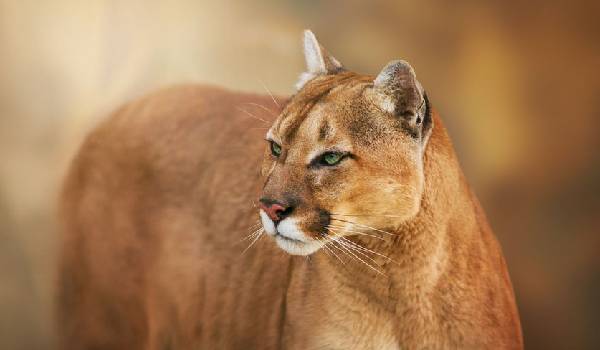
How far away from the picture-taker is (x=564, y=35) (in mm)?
2484

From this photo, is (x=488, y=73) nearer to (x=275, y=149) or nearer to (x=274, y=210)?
(x=275, y=149)

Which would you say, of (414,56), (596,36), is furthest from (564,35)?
(414,56)

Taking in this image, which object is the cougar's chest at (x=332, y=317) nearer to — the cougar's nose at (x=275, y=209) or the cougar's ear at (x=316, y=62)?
the cougar's nose at (x=275, y=209)

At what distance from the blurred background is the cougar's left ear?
642 mm

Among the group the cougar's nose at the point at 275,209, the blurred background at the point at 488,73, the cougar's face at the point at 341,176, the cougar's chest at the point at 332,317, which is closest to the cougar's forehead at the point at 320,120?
the cougar's face at the point at 341,176

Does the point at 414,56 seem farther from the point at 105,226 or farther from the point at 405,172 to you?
the point at 105,226

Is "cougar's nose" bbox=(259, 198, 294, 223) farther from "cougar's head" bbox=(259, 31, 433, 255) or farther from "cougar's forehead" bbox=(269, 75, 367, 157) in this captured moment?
"cougar's forehead" bbox=(269, 75, 367, 157)

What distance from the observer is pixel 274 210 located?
5.92 feet

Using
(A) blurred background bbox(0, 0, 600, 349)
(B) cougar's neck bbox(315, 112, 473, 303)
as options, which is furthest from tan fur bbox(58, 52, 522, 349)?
(A) blurred background bbox(0, 0, 600, 349)

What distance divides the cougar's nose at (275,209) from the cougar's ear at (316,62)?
0.39 meters

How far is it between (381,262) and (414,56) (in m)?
0.78

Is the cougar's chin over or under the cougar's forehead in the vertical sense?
under

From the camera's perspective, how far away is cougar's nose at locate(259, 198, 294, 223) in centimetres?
180

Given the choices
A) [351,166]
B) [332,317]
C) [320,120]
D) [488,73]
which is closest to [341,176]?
[351,166]
